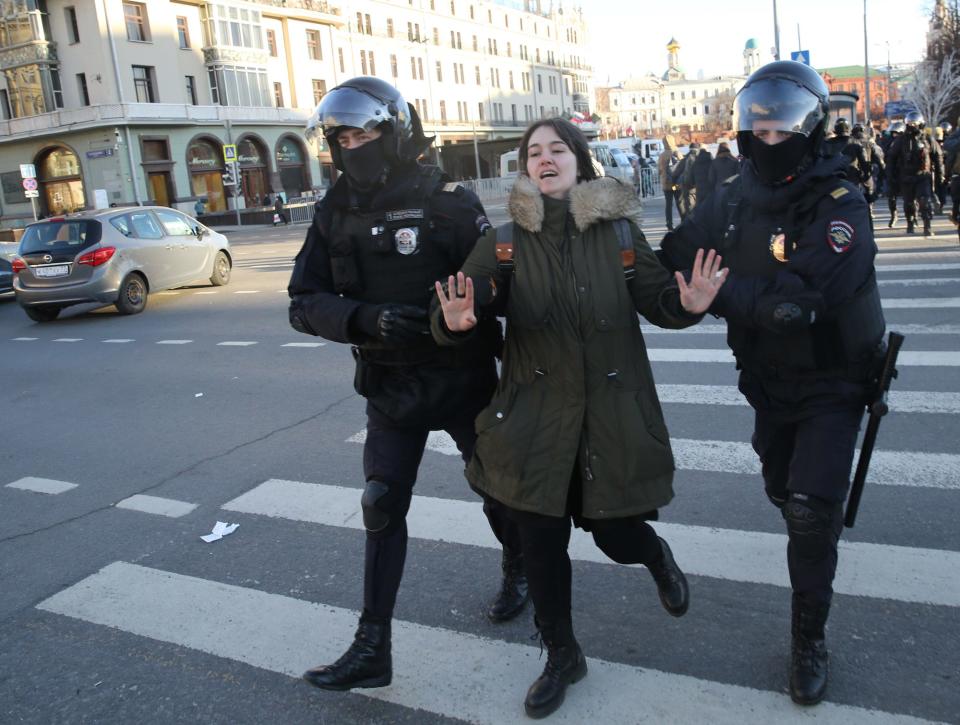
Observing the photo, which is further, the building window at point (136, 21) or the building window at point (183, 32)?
the building window at point (183, 32)

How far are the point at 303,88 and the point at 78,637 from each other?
57689 mm

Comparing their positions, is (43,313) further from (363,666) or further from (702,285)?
(702,285)

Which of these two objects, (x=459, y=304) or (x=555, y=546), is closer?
(x=459, y=304)

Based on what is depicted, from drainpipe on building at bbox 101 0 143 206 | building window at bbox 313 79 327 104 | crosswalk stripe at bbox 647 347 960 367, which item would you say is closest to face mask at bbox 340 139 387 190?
crosswalk stripe at bbox 647 347 960 367

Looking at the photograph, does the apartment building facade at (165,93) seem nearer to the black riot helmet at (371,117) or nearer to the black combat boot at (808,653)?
the black riot helmet at (371,117)

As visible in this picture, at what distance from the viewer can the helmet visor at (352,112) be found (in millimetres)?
3055

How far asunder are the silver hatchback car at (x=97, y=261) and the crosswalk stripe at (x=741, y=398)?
9.25m

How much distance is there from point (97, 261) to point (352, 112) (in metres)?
11.0

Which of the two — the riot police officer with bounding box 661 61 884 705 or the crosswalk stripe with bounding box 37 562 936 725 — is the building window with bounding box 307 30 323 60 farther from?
the riot police officer with bounding box 661 61 884 705

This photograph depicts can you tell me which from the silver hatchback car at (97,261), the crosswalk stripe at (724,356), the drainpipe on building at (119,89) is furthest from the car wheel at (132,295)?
the drainpipe on building at (119,89)

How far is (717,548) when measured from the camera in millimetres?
3918

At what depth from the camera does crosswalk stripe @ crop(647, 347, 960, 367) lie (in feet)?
22.4

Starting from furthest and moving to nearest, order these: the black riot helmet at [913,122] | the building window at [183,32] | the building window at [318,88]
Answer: the building window at [318,88] < the building window at [183,32] < the black riot helmet at [913,122]

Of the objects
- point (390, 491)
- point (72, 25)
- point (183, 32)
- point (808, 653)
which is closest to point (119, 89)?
point (72, 25)
